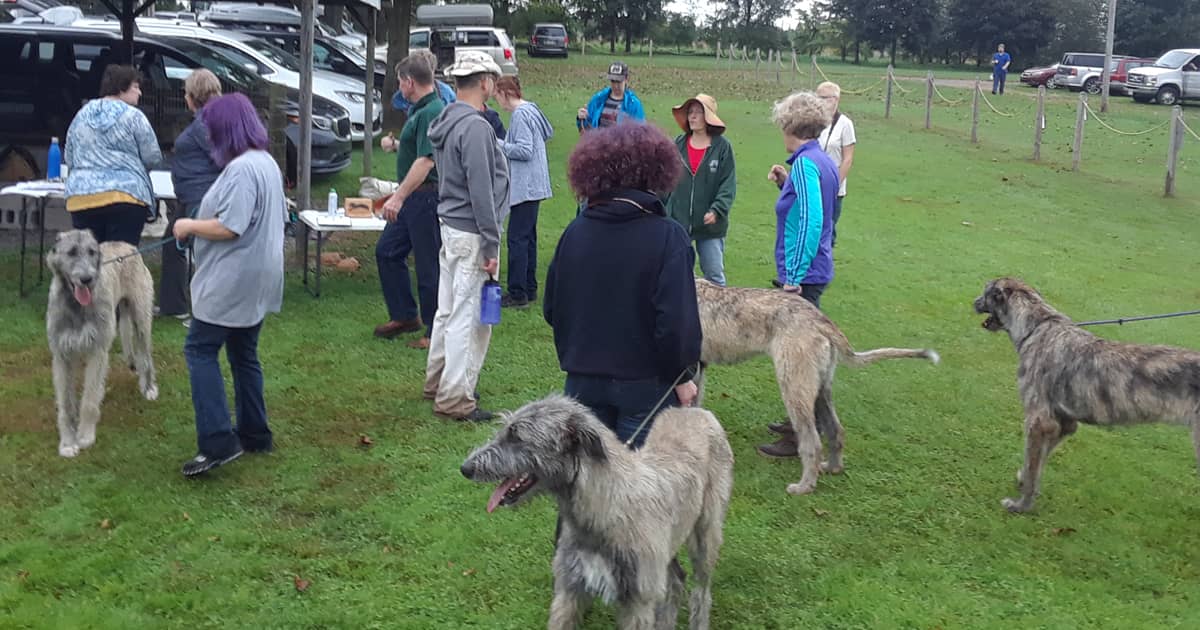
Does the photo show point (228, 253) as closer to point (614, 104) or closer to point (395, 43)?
point (614, 104)

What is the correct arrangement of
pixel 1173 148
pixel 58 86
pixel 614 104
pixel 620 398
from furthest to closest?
pixel 1173 148, pixel 58 86, pixel 614 104, pixel 620 398

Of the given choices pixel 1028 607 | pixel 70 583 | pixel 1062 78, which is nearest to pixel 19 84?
pixel 70 583

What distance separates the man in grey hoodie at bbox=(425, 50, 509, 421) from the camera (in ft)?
19.0

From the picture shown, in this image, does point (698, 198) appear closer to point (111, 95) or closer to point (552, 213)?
point (111, 95)

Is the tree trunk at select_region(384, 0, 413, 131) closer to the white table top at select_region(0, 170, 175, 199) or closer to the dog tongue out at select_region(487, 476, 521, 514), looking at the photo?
the white table top at select_region(0, 170, 175, 199)

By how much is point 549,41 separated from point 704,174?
137 feet

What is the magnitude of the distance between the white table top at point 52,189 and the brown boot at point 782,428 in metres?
4.73

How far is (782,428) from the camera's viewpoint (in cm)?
627

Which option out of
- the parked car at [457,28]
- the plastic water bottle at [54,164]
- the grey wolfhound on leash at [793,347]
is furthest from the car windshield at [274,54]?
the parked car at [457,28]

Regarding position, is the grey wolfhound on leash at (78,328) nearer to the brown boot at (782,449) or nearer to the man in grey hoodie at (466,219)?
the man in grey hoodie at (466,219)

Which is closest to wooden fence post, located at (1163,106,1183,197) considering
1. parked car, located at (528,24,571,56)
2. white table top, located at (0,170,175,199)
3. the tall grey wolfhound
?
the tall grey wolfhound

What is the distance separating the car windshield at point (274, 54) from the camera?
631 inches

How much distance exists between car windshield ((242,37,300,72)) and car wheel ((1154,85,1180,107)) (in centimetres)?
2922

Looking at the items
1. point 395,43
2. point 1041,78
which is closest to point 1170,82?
point 1041,78
